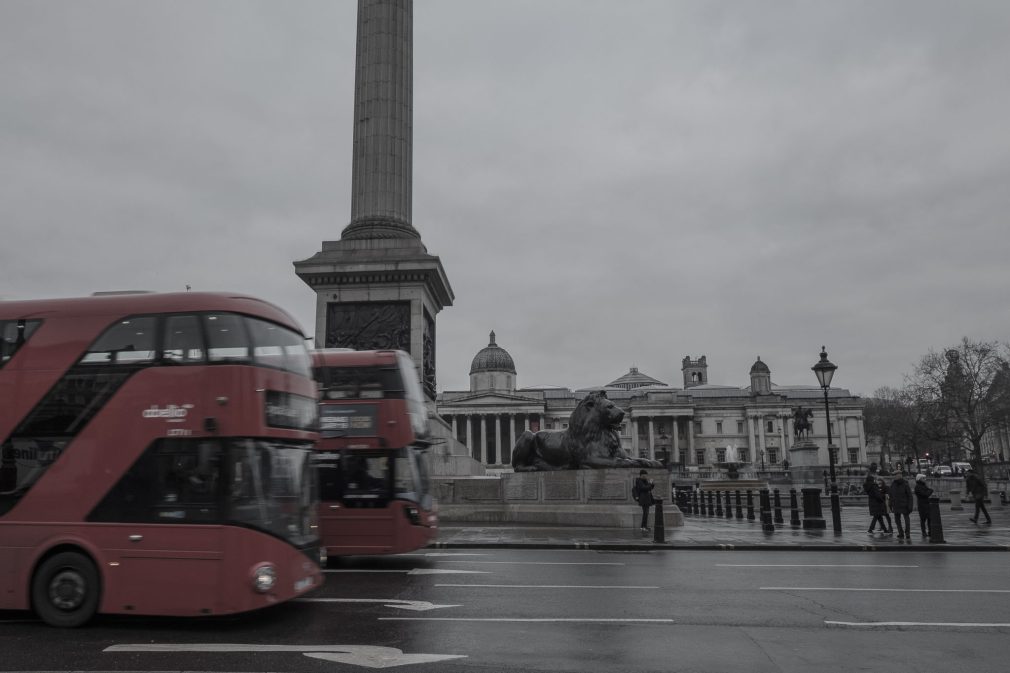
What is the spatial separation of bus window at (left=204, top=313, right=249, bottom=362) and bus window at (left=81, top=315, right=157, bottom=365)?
0.67 meters

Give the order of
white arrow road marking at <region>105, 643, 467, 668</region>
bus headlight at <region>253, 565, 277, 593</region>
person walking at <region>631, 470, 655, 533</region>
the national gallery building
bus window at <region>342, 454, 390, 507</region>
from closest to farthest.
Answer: white arrow road marking at <region>105, 643, 467, 668</region>
bus headlight at <region>253, 565, 277, 593</region>
bus window at <region>342, 454, 390, 507</region>
person walking at <region>631, 470, 655, 533</region>
the national gallery building

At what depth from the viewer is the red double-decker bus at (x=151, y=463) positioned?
7875mm

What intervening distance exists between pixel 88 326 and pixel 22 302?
45.1 inches

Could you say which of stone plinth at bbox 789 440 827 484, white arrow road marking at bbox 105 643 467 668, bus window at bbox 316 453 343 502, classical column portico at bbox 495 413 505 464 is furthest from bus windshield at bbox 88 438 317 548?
classical column portico at bbox 495 413 505 464

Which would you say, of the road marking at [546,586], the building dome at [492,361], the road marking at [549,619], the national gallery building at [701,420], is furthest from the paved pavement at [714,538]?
the building dome at [492,361]

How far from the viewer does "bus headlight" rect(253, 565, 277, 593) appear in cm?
780

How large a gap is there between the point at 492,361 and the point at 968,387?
73.0 m

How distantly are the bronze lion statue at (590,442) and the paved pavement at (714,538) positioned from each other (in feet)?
7.10

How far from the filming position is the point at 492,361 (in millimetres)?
121875

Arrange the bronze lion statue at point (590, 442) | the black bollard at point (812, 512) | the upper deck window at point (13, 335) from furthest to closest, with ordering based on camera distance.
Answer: the bronze lion statue at point (590, 442), the black bollard at point (812, 512), the upper deck window at point (13, 335)

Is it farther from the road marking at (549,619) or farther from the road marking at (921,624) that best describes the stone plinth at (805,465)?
the road marking at (549,619)

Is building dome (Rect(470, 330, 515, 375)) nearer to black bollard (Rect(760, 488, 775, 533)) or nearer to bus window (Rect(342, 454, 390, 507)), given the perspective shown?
black bollard (Rect(760, 488, 775, 533))

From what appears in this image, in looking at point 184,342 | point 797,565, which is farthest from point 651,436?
point 184,342

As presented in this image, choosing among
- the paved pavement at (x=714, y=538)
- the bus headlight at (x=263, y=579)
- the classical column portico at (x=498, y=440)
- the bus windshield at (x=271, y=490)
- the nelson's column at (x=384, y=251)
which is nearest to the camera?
the bus headlight at (x=263, y=579)
